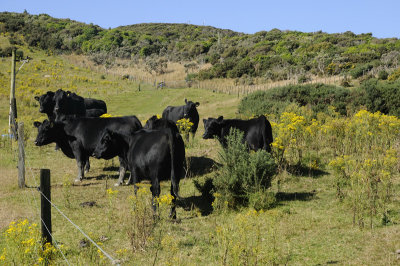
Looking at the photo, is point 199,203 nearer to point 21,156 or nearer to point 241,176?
point 241,176

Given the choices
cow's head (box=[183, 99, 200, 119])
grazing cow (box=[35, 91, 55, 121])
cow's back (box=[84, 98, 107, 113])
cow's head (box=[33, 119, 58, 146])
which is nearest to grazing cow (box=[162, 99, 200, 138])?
cow's head (box=[183, 99, 200, 119])

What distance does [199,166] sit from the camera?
41.8 feet

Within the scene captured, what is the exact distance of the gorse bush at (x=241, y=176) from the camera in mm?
8664

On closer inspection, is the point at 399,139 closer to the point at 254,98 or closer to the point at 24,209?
the point at 24,209

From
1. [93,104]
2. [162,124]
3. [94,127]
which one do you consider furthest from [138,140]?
[93,104]

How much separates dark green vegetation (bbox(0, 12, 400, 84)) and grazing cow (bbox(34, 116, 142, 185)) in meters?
25.3

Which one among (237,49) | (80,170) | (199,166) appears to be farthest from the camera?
(237,49)

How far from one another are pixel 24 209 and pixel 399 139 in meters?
10.7

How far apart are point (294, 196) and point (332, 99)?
1577 cm

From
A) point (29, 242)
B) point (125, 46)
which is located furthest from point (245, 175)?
point (125, 46)

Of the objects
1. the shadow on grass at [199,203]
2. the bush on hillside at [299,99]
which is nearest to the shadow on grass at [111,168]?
the shadow on grass at [199,203]

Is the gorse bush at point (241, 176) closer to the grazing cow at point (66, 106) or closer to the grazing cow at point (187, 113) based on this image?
the grazing cow at point (187, 113)

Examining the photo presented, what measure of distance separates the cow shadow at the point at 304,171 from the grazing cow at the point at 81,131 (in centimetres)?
463

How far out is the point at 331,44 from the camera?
54.5 meters
